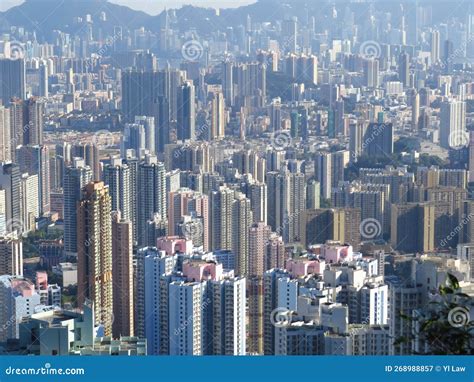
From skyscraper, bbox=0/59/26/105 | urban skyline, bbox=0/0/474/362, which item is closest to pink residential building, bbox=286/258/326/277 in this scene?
urban skyline, bbox=0/0/474/362

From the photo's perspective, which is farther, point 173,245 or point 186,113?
point 186,113

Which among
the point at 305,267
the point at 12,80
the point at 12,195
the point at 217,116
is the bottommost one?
the point at 305,267

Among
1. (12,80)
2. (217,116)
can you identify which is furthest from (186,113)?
(12,80)

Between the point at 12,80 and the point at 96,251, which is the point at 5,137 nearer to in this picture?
the point at 12,80

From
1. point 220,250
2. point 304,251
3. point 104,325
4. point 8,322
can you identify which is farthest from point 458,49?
point 8,322

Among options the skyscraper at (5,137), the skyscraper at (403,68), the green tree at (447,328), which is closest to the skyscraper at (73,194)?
the skyscraper at (5,137)

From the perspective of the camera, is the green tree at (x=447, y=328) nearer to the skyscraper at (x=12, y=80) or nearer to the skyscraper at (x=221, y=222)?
the skyscraper at (x=221, y=222)

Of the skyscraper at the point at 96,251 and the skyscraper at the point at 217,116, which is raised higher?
the skyscraper at the point at 217,116

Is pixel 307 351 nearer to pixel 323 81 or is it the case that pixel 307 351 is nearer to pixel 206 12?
pixel 206 12

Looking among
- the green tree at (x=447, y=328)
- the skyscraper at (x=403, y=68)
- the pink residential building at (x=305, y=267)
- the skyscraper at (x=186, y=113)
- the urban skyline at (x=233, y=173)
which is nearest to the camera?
the green tree at (x=447, y=328)
